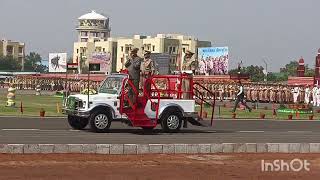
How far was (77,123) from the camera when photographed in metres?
21.8

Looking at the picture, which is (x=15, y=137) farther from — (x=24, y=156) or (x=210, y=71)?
(x=210, y=71)

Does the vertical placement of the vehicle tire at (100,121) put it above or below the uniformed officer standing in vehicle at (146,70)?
below

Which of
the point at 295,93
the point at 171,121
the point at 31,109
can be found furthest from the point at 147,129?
the point at 295,93

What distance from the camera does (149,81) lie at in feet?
69.0

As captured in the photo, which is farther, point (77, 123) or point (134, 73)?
point (77, 123)

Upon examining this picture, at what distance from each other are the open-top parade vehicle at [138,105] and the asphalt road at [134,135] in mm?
390

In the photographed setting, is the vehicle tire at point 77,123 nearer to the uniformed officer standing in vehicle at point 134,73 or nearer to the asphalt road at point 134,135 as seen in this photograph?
the asphalt road at point 134,135

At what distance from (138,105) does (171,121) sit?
1293 millimetres

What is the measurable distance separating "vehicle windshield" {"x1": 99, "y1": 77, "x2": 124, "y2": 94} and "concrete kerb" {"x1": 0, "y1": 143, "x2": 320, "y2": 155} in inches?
232

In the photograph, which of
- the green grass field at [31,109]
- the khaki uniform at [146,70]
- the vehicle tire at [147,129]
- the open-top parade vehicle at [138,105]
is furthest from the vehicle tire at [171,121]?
the green grass field at [31,109]

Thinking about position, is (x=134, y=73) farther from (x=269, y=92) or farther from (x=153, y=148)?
(x=269, y=92)

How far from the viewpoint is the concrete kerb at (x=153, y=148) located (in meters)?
14.4

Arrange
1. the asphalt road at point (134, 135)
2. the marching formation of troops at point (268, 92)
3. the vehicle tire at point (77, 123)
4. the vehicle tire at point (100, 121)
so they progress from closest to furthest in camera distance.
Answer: the asphalt road at point (134, 135), the vehicle tire at point (100, 121), the vehicle tire at point (77, 123), the marching formation of troops at point (268, 92)

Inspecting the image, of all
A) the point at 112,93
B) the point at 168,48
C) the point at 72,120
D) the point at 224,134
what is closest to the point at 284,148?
the point at 224,134
